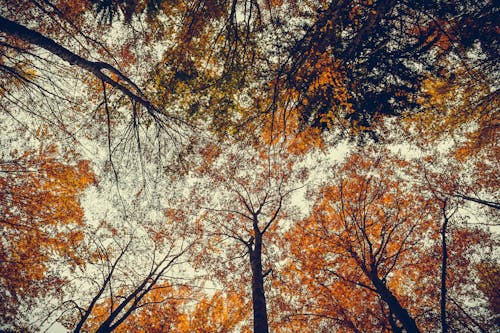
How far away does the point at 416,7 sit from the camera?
415 cm

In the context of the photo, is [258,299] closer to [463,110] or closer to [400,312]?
[400,312]

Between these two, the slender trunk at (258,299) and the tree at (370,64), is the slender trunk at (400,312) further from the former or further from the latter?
the tree at (370,64)

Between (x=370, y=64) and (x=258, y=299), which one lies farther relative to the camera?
(x=258, y=299)

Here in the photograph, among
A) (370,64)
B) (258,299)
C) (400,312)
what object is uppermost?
(370,64)

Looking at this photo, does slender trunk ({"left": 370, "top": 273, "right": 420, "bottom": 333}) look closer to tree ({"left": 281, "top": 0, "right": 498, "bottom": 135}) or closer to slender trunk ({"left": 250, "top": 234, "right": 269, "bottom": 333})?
slender trunk ({"left": 250, "top": 234, "right": 269, "bottom": 333})

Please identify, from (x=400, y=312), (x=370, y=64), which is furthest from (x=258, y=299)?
(x=370, y=64)

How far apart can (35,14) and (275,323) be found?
1393 centimetres

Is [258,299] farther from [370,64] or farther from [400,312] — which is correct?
[370,64]

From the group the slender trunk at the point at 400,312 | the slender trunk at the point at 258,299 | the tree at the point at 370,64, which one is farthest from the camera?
the slender trunk at the point at 400,312

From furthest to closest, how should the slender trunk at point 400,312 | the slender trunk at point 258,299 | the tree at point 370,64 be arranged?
the slender trunk at point 400,312, the slender trunk at point 258,299, the tree at point 370,64

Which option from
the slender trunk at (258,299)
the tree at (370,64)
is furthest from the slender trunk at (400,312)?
the tree at (370,64)

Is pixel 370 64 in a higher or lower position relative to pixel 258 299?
higher

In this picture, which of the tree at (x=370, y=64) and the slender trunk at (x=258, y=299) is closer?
the tree at (x=370, y=64)

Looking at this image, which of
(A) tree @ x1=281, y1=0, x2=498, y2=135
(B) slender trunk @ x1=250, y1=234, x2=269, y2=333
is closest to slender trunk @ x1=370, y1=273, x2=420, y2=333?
(B) slender trunk @ x1=250, y1=234, x2=269, y2=333
